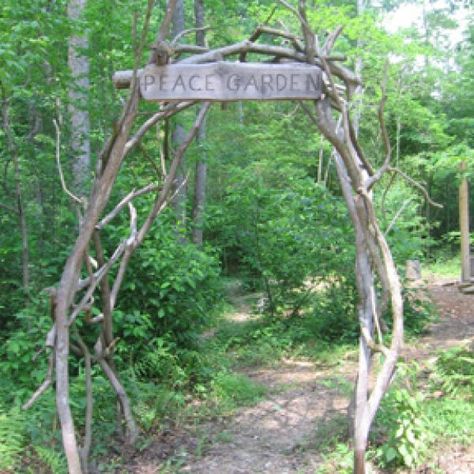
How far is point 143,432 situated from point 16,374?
118 cm

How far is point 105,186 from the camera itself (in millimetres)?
3443

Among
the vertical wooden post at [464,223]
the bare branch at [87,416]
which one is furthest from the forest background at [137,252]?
the vertical wooden post at [464,223]

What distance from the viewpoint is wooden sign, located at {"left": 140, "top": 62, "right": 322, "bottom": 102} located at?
3.33 m

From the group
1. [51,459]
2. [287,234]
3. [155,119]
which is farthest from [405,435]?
[287,234]

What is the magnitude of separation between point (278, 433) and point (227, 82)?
3.18 m

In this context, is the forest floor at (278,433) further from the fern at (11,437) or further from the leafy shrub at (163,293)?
the leafy shrub at (163,293)

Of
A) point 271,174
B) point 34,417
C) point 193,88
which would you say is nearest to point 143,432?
point 34,417

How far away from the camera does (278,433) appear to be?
5.02m

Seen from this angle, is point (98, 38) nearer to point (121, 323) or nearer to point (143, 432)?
point (121, 323)

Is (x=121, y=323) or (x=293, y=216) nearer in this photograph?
(x=121, y=323)

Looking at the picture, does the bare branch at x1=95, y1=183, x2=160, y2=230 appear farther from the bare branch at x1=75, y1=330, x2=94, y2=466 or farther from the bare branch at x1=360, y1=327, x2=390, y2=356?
the bare branch at x1=360, y1=327, x2=390, y2=356

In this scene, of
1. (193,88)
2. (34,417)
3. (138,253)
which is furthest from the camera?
(138,253)

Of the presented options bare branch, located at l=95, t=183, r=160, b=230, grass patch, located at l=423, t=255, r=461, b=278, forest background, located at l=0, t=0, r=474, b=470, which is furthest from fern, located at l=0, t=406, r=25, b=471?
grass patch, located at l=423, t=255, r=461, b=278

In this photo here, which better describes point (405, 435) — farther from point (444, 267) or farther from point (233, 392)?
point (444, 267)
